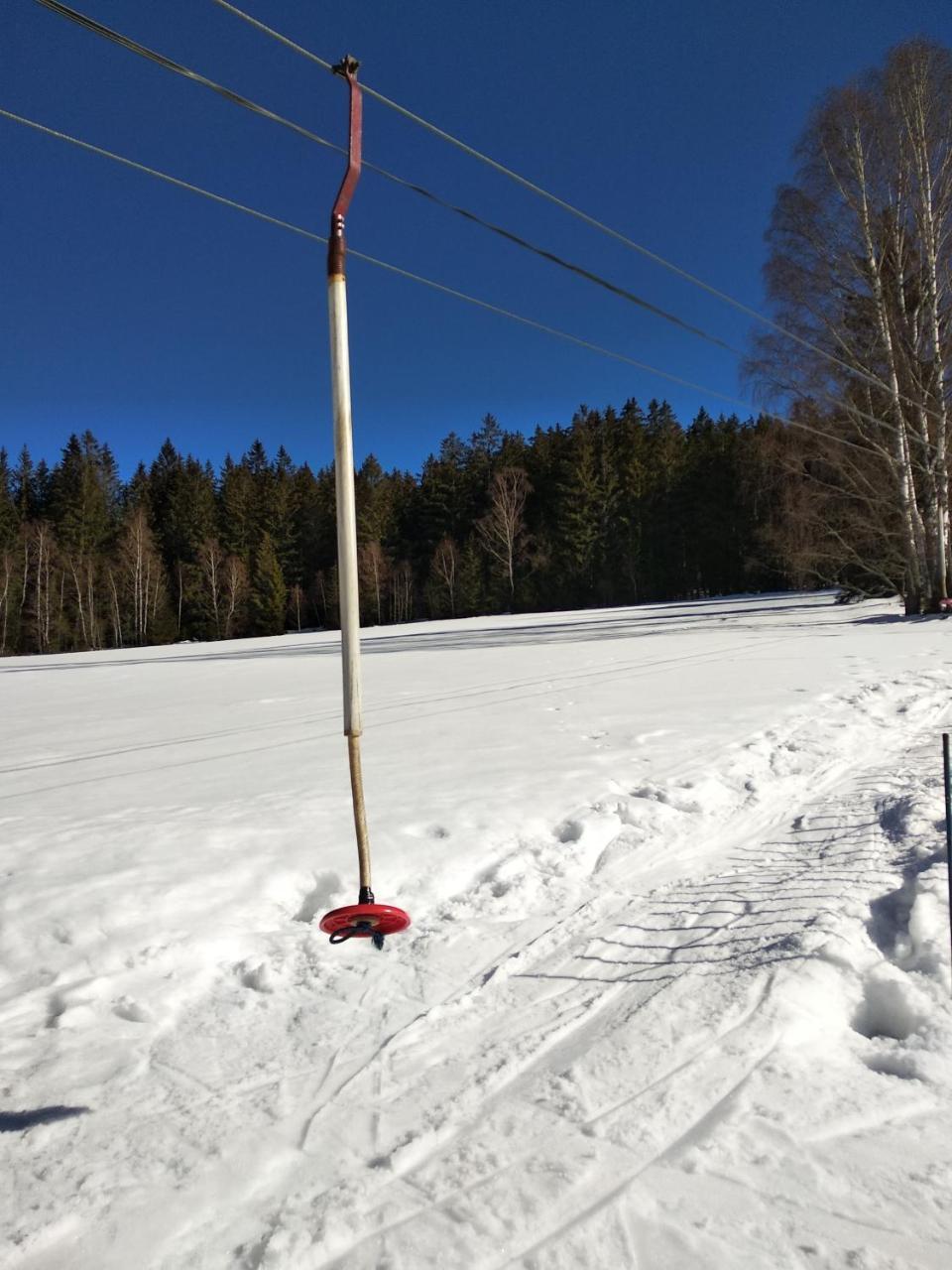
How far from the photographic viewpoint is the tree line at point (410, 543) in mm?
42875

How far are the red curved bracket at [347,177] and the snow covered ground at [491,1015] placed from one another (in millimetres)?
2480

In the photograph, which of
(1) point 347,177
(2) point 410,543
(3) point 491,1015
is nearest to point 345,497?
(1) point 347,177

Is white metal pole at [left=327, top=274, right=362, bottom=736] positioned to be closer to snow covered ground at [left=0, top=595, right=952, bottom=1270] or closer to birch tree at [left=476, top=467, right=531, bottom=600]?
snow covered ground at [left=0, top=595, right=952, bottom=1270]

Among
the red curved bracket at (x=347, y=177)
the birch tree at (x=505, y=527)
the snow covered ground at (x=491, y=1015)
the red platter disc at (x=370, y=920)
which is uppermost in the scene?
the birch tree at (x=505, y=527)

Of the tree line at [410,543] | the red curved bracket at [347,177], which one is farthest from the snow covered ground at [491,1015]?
the tree line at [410,543]

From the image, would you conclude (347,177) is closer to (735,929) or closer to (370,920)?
(370,920)

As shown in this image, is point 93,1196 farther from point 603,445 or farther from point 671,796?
point 603,445

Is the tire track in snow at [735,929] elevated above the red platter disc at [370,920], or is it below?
below

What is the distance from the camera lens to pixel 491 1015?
2281 millimetres

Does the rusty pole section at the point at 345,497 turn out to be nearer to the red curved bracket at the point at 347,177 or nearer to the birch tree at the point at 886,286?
the red curved bracket at the point at 347,177

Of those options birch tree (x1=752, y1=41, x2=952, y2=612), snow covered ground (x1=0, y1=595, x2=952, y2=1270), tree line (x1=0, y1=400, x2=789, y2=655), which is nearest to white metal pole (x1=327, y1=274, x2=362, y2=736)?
snow covered ground (x1=0, y1=595, x2=952, y2=1270)

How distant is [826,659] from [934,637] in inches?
131

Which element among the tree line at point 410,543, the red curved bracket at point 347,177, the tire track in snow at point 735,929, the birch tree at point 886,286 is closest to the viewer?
the tire track in snow at point 735,929

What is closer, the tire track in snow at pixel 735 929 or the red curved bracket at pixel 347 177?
the tire track in snow at pixel 735 929
